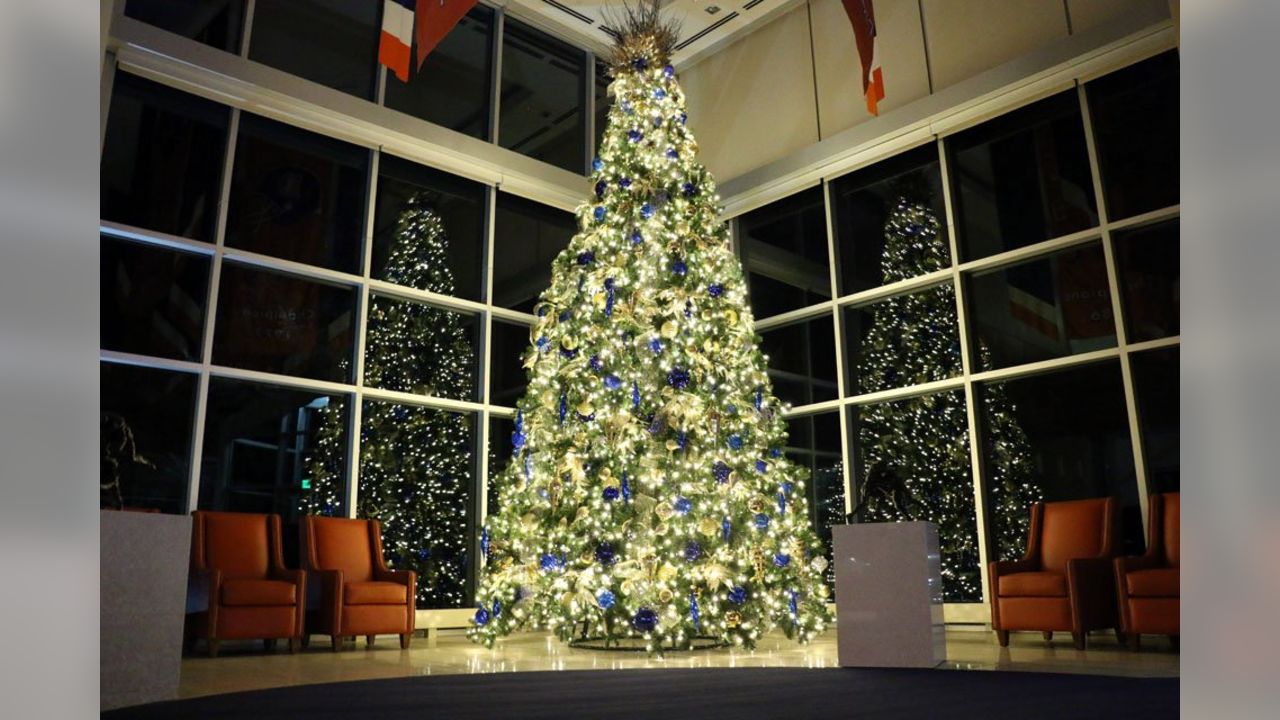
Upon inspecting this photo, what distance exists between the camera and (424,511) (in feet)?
28.7

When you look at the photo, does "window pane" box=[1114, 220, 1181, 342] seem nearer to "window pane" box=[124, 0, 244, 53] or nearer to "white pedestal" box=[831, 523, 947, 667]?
"white pedestal" box=[831, 523, 947, 667]

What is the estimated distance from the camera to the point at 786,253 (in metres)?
10.2

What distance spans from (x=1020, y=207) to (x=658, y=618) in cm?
513

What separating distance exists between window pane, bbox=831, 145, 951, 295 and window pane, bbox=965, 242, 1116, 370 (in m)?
0.59

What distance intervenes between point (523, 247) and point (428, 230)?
117cm

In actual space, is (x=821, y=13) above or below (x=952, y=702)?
above

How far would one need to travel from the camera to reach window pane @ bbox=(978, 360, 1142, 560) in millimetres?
7312

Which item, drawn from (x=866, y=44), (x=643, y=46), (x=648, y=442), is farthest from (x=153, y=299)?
(x=866, y=44)

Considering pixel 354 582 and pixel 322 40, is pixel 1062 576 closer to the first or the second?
pixel 354 582

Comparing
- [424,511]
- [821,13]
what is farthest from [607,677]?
[821,13]

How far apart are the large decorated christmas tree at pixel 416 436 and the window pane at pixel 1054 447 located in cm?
507
